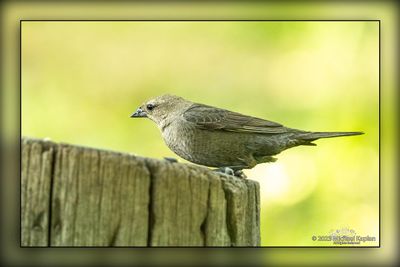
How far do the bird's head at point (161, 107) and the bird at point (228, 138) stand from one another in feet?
1.10

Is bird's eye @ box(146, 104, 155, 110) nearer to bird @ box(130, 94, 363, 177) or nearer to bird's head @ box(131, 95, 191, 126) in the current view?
bird's head @ box(131, 95, 191, 126)

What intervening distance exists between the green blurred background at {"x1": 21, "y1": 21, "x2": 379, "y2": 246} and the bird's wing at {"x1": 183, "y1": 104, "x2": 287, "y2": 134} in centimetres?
74

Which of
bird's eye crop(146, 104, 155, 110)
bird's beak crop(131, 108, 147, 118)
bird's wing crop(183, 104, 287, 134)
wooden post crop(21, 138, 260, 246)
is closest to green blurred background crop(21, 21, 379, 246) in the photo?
bird's beak crop(131, 108, 147, 118)

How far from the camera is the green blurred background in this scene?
26.3 ft

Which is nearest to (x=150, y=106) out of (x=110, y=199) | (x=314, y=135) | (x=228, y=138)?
(x=228, y=138)

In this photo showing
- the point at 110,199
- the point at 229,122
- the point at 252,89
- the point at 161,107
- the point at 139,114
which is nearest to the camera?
the point at 110,199

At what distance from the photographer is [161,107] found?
8375 mm

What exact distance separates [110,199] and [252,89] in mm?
4914

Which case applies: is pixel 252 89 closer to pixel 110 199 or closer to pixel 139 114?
pixel 139 114

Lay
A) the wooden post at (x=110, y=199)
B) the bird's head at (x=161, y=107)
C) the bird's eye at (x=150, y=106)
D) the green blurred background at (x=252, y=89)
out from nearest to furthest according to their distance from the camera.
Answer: the wooden post at (x=110, y=199) → the green blurred background at (x=252, y=89) → the bird's head at (x=161, y=107) → the bird's eye at (x=150, y=106)

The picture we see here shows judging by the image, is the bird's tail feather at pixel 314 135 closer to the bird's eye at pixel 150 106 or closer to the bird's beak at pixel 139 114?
the bird's eye at pixel 150 106

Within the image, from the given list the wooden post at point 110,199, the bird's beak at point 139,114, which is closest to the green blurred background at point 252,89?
the bird's beak at point 139,114

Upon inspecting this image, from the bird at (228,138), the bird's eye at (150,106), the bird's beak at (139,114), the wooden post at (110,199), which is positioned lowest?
the wooden post at (110,199)

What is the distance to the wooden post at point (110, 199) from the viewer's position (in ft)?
14.6
